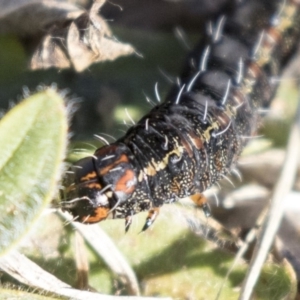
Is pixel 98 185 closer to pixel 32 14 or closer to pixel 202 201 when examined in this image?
pixel 202 201

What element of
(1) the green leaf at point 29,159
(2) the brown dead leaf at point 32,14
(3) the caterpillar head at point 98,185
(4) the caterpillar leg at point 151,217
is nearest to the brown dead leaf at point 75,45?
(2) the brown dead leaf at point 32,14

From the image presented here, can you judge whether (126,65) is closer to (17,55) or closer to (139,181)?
(17,55)

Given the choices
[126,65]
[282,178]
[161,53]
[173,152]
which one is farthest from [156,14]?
[282,178]

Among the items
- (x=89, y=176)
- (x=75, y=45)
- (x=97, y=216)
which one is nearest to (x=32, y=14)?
(x=75, y=45)

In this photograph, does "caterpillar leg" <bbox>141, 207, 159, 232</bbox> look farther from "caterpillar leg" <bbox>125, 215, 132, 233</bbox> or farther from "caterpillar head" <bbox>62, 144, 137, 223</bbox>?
"caterpillar head" <bbox>62, 144, 137, 223</bbox>

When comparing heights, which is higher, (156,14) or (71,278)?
(156,14)

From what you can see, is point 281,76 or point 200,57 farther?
point 281,76

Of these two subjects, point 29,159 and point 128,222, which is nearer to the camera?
point 29,159
